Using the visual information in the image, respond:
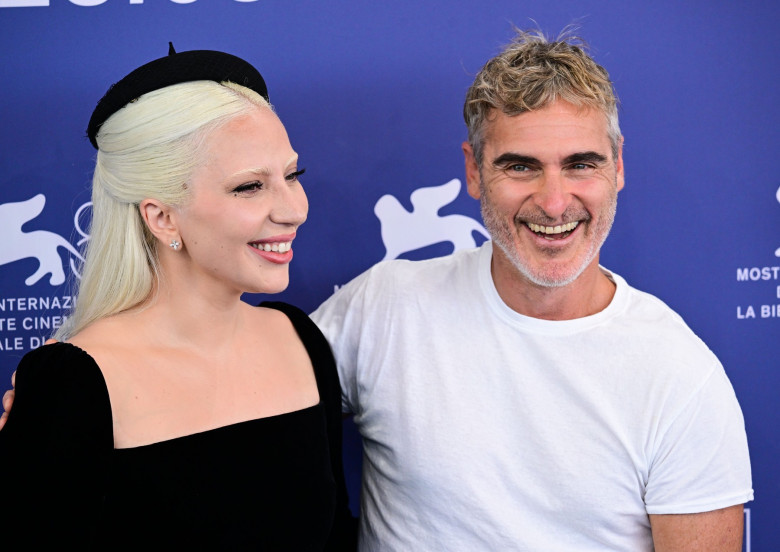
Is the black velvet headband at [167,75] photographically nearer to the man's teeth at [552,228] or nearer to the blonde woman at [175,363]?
the blonde woman at [175,363]

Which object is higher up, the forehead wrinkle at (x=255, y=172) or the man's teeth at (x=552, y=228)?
the forehead wrinkle at (x=255, y=172)

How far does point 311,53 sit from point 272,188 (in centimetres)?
57

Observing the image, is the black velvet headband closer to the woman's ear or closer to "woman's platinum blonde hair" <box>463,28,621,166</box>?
the woman's ear

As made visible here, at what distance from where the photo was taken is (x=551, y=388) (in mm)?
1494

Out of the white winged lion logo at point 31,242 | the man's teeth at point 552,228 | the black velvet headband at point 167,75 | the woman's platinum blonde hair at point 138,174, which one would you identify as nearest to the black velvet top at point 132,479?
the woman's platinum blonde hair at point 138,174

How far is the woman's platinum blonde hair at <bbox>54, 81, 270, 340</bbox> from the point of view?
4.26ft

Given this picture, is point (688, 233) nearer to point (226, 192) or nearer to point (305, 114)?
point (305, 114)

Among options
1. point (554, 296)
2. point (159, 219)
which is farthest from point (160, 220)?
point (554, 296)

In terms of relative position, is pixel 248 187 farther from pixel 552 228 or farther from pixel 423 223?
pixel 423 223

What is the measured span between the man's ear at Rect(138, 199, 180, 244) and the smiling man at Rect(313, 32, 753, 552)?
47 cm

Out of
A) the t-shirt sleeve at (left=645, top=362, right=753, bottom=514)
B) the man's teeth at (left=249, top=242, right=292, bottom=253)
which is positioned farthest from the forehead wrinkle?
the t-shirt sleeve at (left=645, top=362, right=753, bottom=514)

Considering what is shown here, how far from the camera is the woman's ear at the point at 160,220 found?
52.1 inches

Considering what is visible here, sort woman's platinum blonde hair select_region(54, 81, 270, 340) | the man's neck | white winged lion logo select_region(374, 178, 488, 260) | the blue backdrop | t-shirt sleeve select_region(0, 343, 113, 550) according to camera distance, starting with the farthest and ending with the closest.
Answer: white winged lion logo select_region(374, 178, 488, 260)
the blue backdrop
the man's neck
woman's platinum blonde hair select_region(54, 81, 270, 340)
t-shirt sleeve select_region(0, 343, 113, 550)

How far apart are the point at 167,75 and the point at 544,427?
87cm
